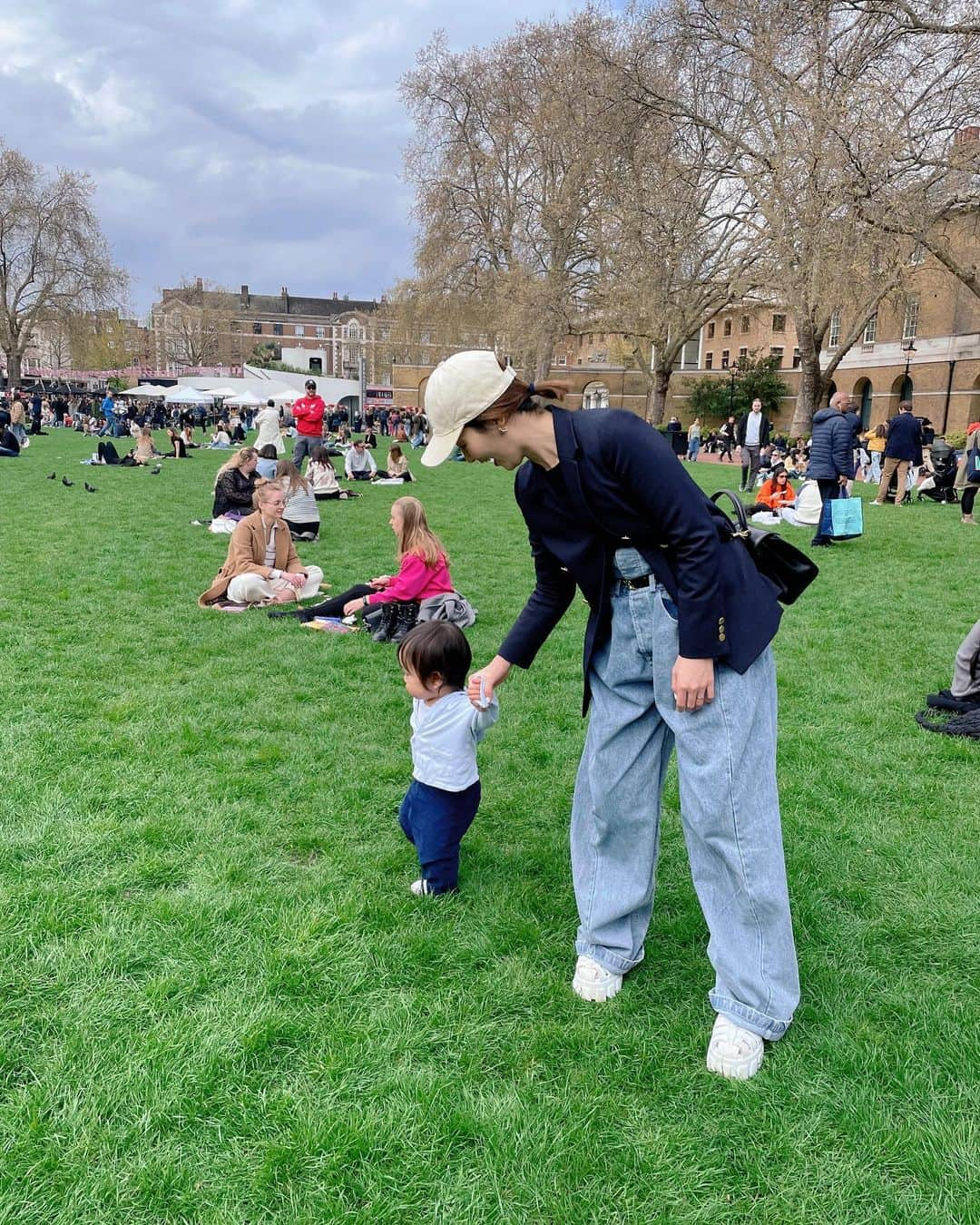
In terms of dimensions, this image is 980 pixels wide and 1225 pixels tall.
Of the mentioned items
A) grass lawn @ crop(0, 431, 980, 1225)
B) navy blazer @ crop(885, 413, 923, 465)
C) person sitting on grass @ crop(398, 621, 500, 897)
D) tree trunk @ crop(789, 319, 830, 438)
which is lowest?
grass lawn @ crop(0, 431, 980, 1225)

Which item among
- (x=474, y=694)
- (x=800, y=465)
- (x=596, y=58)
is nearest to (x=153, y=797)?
(x=474, y=694)

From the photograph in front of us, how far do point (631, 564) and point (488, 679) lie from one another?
736 millimetres

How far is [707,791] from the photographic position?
7.78 feet

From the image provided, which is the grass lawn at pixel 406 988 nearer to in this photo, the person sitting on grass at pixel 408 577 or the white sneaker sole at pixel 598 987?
the white sneaker sole at pixel 598 987

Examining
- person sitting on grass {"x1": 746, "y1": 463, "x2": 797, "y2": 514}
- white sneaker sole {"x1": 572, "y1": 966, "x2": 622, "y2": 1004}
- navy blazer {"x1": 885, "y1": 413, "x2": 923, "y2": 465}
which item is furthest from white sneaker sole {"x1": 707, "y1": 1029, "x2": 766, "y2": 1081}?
navy blazer {"x1": 885, "y1": 413, "x2": 923, "y2": 465}

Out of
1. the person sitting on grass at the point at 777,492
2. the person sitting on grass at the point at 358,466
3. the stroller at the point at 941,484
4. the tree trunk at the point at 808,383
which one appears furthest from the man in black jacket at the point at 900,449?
the tree trunk at the point at 808,383

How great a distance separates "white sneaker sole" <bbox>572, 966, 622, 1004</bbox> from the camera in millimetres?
2805

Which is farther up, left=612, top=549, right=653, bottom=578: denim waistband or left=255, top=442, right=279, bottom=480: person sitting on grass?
left=612, top=549, right=653, bottom=578: denim waistband

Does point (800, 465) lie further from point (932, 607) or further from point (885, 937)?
point (885, 937)

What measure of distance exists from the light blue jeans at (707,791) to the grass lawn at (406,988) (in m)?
0.31

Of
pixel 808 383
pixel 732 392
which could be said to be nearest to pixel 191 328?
pixel 732 392

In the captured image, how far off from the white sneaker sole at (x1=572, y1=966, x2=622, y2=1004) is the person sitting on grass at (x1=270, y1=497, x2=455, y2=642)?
423cm

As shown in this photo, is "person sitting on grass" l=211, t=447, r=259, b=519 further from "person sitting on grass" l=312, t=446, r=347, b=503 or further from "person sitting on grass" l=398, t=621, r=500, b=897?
"person sitting on grass" l=398, t=621, r=500, b=897

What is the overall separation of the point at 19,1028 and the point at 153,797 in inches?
61.4
